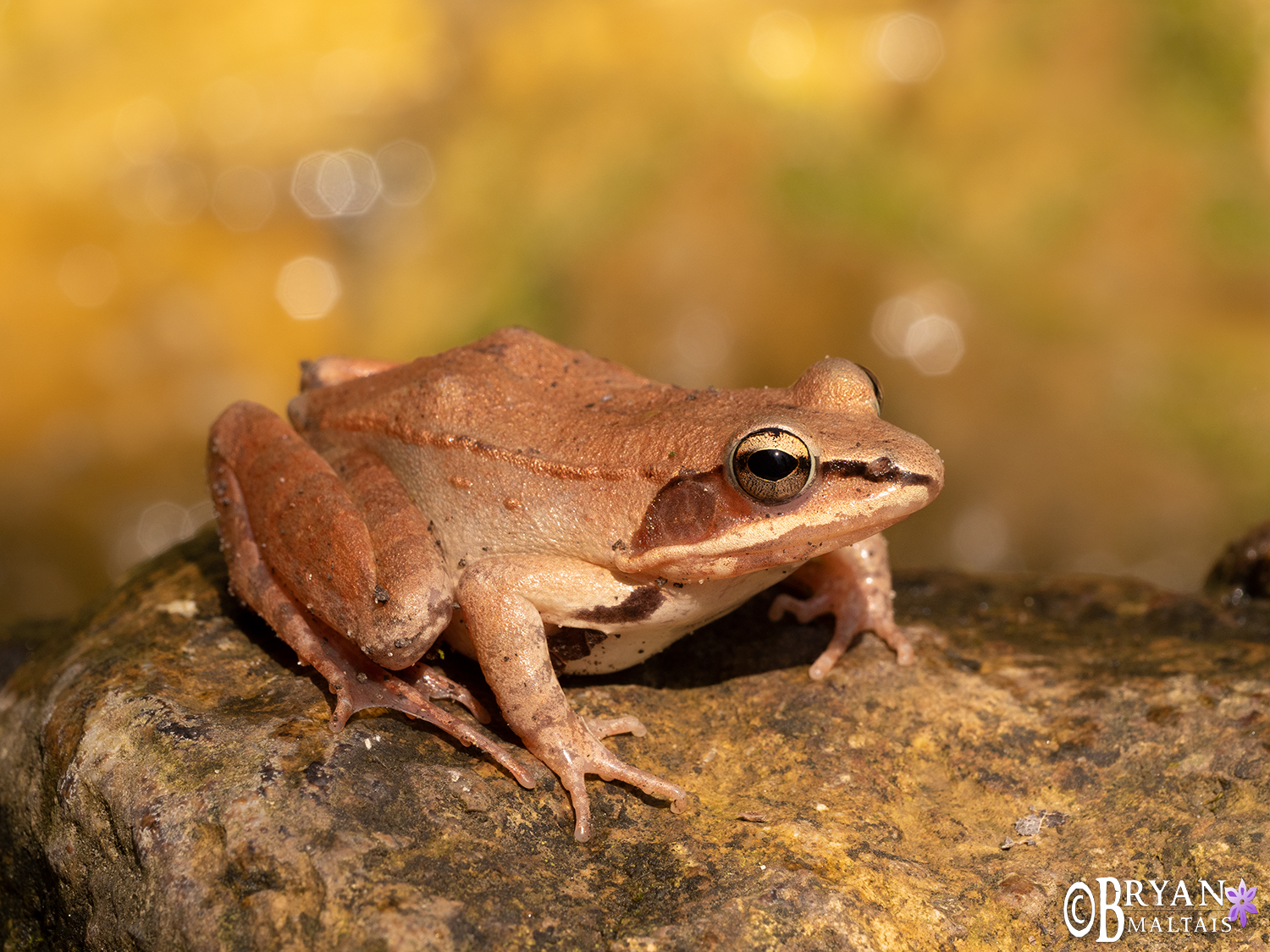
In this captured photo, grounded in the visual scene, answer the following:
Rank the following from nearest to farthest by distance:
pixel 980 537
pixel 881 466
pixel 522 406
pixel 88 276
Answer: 1. pixel 881 466
2. pixel 522 406
3. pixel 980 537
4. pixel 88 276

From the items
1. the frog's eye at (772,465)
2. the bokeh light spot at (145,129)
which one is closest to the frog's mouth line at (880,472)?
the frog's eye at (772,465)

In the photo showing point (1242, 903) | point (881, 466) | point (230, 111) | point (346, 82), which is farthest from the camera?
point (346, 82)

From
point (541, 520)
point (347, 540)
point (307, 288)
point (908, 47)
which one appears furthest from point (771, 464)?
point (908, 47)

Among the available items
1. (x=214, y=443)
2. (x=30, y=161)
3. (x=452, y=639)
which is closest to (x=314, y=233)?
(x=30, y=161)

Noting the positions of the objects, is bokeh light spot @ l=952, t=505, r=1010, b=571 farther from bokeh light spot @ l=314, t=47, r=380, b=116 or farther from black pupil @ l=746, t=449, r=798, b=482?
bokeh light spot @ l=314, t=47, r=380, b=116

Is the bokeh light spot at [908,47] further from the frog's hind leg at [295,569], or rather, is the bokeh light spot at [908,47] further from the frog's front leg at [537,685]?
the frog's front leg at [537,685]

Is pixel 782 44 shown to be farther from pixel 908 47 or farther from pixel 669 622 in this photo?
pixel 669 622
